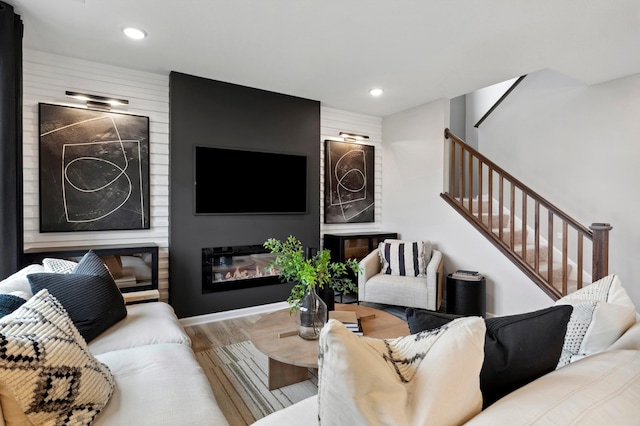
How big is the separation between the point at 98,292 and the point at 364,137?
3.91 m

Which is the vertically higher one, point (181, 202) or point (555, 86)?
point (555, 86)

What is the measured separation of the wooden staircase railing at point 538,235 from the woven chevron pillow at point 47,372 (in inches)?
135

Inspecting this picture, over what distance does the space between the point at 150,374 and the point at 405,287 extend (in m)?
2.70

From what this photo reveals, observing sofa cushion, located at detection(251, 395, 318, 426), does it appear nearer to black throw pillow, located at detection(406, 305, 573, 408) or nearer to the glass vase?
black throw pillow, located at detection(406, 305, 573, 408)

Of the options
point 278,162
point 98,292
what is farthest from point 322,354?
point 278,162

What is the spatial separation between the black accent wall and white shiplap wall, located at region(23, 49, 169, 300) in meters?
0.12

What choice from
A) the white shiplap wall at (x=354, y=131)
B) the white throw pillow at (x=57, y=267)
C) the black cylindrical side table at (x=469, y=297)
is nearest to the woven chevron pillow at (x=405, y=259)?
the black cylindrical side table at (x=469, y=297)

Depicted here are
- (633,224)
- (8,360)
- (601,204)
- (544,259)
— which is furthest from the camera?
(544,259)

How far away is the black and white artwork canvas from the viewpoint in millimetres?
2961

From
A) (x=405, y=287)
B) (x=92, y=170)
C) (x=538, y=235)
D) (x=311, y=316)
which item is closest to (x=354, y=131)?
(x=405, y=287)

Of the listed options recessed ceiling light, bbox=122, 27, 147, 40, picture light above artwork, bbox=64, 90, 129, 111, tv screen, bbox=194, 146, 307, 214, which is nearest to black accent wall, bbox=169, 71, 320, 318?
tv screen, bbox=194, 146, 307, 214

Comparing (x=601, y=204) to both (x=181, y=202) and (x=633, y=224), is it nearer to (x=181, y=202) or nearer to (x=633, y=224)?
(x=633, y=224)

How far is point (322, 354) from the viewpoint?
0.71 m

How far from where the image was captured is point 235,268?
12.5 ft
